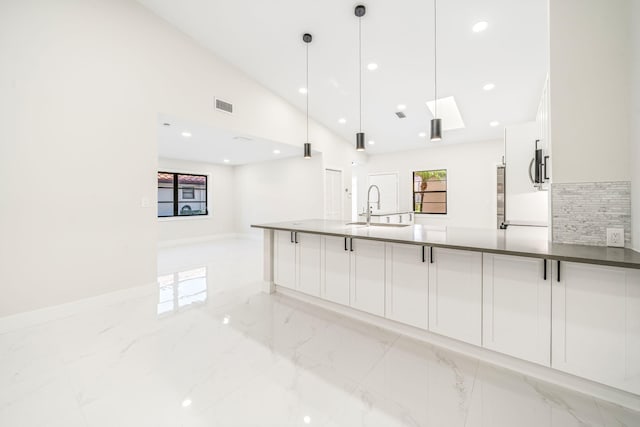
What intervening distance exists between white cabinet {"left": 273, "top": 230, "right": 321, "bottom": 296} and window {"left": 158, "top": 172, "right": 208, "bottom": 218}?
17.8 ft

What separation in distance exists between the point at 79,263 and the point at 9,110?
65.4 inches

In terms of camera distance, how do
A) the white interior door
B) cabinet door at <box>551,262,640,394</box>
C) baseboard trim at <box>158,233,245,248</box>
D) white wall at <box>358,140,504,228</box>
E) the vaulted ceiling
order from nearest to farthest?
cabinet door at <box>551,262,640,394</box>, the vaulted ceiling, white wall at <box>358,140,504,228</box>, the white interior door, baseboard trim at <box>158,233,245,248</box>

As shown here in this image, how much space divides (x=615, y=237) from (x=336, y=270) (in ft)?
6.96

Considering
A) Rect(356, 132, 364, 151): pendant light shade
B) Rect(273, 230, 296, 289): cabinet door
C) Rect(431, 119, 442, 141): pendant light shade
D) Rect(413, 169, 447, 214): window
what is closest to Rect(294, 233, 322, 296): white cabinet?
Rect(273, 230, 296, 289): cabinet door

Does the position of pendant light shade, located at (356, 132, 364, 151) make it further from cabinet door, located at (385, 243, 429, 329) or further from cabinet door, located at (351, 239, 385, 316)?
cabinet door, located at (385, 243, 429, 329)

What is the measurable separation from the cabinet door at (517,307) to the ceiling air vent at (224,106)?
429 cm

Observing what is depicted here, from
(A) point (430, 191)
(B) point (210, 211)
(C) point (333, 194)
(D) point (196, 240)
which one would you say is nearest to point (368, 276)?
(C) point (333, 194)

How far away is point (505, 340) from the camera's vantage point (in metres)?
1.91

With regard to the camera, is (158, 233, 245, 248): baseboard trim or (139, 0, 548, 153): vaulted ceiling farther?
(158, 233, 245, 248): baseboard trim

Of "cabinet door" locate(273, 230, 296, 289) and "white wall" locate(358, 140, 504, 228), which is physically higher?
"white wall" locate(358, 140, 504, 228)

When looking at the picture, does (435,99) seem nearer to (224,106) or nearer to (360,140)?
(360,140)

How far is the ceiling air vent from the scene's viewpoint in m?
4.46

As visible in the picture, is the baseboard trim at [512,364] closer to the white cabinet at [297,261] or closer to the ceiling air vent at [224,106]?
the white cabinet at [297,261]

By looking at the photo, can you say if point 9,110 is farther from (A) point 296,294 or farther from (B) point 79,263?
(A) point 296,294
